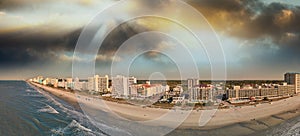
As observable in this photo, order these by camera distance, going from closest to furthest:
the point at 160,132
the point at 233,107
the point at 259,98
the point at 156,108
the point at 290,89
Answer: the point at 160,132 → the point at 156,108 → the point at 233,107 → the point at 259,98 → the point at 290,89

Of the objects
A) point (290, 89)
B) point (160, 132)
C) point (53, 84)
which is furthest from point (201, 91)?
point (290, 89)

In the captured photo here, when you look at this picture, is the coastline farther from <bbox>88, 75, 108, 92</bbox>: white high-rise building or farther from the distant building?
the distant building

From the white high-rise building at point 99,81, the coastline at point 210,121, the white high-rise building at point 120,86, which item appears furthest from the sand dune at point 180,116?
the white high-rise building at point 99,81

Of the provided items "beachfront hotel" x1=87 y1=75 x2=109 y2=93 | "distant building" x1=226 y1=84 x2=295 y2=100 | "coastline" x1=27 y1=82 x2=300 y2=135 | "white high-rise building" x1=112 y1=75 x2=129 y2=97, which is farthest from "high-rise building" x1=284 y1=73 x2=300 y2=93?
"beachfront hotel" x1=87 y1=75 x2=109 y2=93

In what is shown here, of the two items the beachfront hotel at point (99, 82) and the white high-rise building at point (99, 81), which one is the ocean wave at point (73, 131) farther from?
the white high-rise building at point (99, 81)

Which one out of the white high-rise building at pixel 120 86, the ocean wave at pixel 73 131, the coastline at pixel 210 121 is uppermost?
the white high-rise building at pixel 120 86

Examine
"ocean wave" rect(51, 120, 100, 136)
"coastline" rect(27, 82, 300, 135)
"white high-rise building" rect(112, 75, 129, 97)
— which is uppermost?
"white high-rise building" rect(112, 75, 129, 97)

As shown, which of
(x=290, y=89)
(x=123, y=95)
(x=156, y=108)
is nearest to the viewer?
(x=123, y=95)

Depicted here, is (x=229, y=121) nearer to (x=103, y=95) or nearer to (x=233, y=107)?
(x=233, y=107)

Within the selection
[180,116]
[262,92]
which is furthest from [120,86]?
[262,92]
